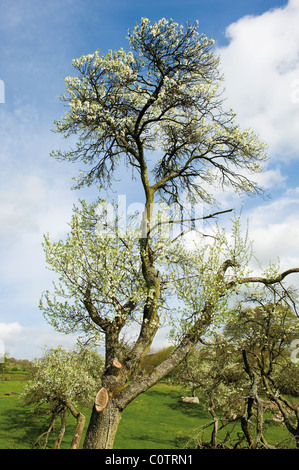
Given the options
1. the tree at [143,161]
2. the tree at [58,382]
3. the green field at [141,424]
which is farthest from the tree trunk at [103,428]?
the green field at [141,424]

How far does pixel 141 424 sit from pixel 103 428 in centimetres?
2921

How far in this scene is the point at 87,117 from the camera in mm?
13477

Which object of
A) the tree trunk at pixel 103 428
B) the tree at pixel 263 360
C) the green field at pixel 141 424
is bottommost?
the green field at pixel 141 424

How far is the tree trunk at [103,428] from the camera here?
10086 millimetres

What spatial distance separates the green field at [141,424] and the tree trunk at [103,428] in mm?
12275

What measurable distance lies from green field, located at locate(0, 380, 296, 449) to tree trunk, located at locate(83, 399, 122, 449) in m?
12.3

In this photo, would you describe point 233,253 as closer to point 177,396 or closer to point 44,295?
point 44,295

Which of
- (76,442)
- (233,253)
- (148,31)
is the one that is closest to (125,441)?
(76,442)

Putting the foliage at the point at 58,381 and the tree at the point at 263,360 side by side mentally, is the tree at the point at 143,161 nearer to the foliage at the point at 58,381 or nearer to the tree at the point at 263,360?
the tree at the point at 263,360

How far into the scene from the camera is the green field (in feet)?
88.8

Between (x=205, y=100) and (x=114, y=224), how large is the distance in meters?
7.05

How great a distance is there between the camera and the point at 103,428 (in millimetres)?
10242

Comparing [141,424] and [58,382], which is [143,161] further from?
[141,424]
